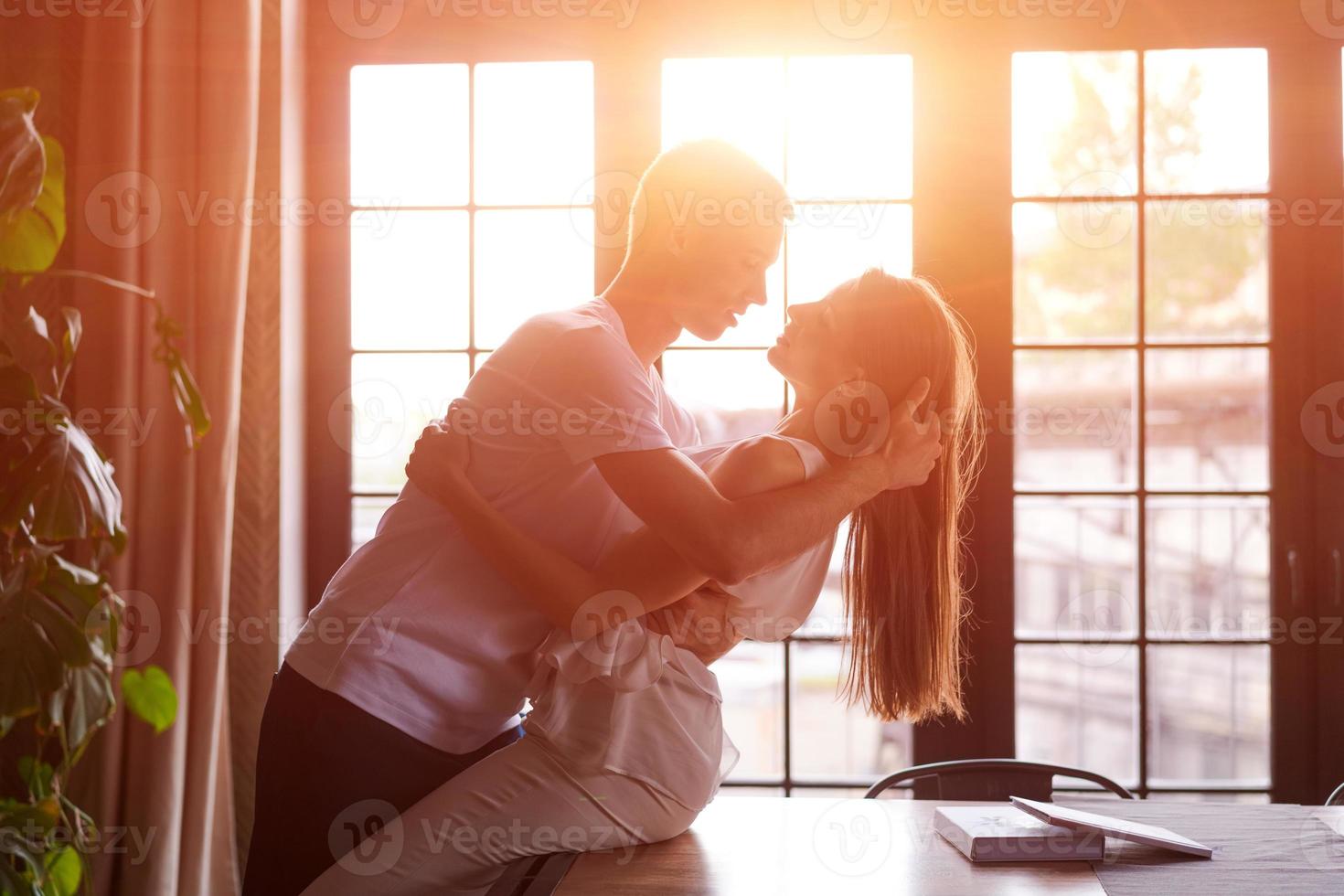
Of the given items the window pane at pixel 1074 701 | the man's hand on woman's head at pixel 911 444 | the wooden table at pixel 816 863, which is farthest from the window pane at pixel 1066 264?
the wooden table at pixel 816 863

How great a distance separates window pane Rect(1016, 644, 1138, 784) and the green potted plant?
219 centimetres

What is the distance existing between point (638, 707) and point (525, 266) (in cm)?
175

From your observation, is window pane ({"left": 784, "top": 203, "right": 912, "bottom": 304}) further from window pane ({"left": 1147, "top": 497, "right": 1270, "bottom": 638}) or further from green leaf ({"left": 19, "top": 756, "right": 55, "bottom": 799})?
green leaf ({"left": 19, "top": 756, "right": 55, "bottom": 799})

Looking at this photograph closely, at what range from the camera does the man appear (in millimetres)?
1428

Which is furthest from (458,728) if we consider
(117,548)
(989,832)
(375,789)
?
(989,832)

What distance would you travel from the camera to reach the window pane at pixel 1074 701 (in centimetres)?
277

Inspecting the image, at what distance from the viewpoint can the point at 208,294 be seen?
2434 millimetres

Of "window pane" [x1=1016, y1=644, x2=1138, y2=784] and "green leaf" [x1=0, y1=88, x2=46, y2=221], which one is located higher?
"green leaf" [x1=0, y1=88, x2=46, y2=221]

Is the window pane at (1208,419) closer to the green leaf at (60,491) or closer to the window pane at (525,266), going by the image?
the window pane at (525,266)

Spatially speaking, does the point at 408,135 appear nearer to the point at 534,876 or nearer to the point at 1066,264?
the point at 1066,264

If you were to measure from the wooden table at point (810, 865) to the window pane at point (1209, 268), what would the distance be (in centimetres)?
179

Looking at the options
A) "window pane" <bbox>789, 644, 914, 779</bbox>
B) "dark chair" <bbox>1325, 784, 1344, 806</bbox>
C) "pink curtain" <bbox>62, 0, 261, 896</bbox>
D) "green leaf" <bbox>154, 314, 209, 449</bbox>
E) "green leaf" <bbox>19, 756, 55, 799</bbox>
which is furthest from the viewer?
"window pane" <bbox>789, 644, 914, 779</bbox>

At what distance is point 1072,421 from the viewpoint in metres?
2.76

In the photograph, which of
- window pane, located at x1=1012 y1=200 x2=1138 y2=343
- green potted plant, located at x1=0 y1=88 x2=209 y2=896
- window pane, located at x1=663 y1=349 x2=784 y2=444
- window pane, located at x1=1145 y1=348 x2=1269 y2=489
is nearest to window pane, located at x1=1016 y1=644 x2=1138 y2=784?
window pane, located at x1=1145 y1=348 x2=1269 y2=489
